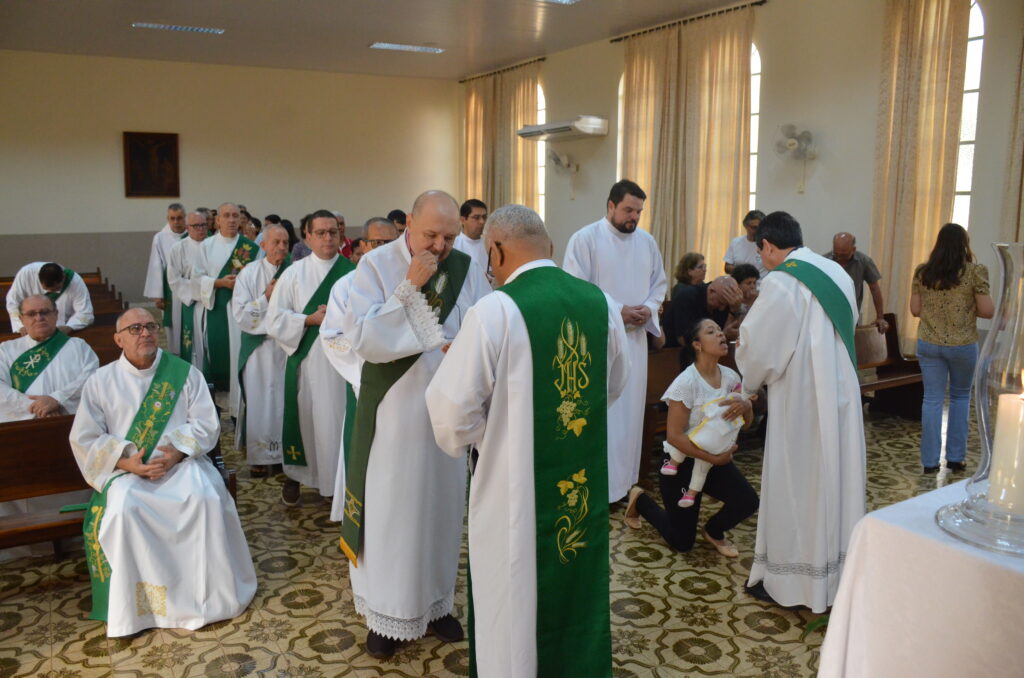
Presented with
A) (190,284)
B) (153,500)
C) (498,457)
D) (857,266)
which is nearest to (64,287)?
(190,284)

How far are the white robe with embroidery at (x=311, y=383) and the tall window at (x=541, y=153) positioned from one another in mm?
9713

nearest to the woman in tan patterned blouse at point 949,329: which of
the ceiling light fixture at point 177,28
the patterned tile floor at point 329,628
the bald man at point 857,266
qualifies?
the bald man at point 857,266

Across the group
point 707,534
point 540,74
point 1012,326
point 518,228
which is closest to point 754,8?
point 540,74

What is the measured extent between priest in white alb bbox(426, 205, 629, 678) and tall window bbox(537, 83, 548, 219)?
12.0 m

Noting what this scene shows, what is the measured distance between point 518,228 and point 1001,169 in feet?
23.2

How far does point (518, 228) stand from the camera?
2.65 m

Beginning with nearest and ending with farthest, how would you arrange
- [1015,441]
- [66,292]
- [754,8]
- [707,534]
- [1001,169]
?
1. [1015,441]
2. [707,534]
3. [66,292]
4. [1001,169]
5. [754,8]

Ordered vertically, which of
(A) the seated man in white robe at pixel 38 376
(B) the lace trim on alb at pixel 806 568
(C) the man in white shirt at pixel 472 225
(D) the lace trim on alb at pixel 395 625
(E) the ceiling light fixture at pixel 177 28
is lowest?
(D) the lace trim on alb at pixel 395 625

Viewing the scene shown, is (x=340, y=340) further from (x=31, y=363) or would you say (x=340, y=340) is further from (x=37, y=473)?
(x=31, y=363)

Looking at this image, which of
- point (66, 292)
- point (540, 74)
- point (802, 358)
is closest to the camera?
point (802, 358)

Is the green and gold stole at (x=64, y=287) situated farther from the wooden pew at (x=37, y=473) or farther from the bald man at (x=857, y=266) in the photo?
the bald man at (x=857, y=266)

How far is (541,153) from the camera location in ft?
48.5

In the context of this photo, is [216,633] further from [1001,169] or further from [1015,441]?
[1001,169]

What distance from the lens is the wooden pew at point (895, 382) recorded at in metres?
6.92
